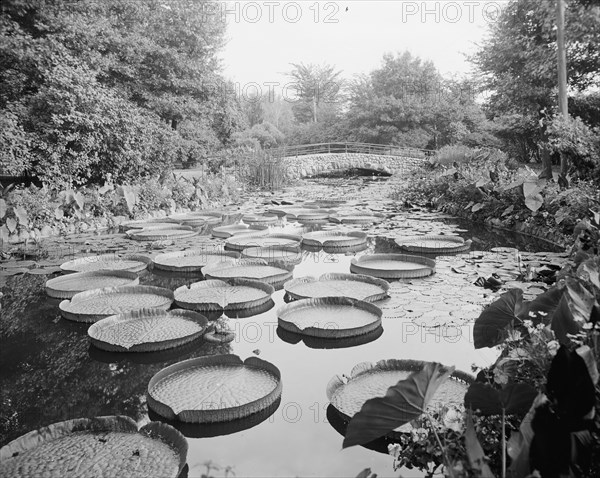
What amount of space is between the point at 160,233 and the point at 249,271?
2.63m

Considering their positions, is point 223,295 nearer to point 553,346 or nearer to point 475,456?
point 553,346

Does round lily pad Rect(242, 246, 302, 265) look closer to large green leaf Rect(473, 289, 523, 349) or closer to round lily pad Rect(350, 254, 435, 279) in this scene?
round lily pad Rect(350, 254, 435, 279)

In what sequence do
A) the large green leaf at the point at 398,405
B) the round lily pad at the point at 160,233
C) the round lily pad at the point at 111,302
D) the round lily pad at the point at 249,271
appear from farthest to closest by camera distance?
the round lily pad at the point at 160,233 → the round lily pad at the point at 249,271 → the round lily pad at the point at 111,302 → the large green leaf at the point at 398,405

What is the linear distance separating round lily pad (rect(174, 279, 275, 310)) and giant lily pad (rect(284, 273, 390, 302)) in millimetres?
259

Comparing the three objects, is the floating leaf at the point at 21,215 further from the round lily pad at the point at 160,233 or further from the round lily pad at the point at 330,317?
the round lily pad at the point at 330,317

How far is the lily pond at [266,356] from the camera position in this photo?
7.15 feet

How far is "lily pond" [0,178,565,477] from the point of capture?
218 cm

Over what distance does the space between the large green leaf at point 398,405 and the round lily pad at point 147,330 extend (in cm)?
199

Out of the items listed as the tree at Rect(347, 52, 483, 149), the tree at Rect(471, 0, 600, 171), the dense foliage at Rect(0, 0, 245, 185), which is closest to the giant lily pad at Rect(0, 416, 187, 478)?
the dense foliage at Rect(0, 0, 245, 185)

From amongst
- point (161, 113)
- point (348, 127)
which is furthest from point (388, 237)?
point (348, 127)

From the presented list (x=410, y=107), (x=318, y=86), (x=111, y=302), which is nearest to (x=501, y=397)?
(x=111, y=302)

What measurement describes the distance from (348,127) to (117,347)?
96.2ft

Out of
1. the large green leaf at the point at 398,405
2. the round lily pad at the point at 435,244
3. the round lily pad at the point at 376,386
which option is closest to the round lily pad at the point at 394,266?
the round lily pad at the point at 435,244

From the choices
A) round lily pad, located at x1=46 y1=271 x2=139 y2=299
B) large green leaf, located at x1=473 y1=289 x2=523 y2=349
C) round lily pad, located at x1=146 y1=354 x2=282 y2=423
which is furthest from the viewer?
round lily pad, located at x1=46 y1=271 x2=139 y2=299
